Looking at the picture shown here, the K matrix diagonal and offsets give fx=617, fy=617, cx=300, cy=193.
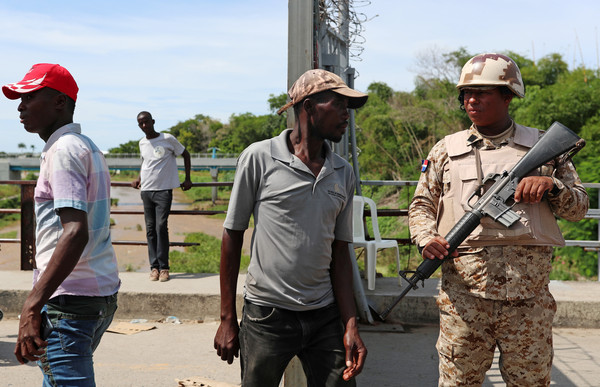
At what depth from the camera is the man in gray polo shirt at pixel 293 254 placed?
96.9 inches

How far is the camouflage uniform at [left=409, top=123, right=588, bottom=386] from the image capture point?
8.83ft

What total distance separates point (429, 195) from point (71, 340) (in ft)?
5.68

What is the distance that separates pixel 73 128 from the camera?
2512mm

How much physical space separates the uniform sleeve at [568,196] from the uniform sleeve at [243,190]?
1319 millimetres

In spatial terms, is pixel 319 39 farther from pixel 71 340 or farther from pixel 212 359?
pixel 71 340

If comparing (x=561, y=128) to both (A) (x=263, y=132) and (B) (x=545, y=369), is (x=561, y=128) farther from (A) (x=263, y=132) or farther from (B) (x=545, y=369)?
(A) (x=263, y=132)

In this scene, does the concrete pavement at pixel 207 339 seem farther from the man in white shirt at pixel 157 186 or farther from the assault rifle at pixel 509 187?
the assault rifle at pixel 509 187

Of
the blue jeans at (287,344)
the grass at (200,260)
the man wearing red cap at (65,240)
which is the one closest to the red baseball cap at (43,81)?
the man wearing red cap at (65,240)

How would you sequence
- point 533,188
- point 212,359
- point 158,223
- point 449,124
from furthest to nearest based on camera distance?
point 449,124 < point 158,223 < point 212,359 < point 533,188

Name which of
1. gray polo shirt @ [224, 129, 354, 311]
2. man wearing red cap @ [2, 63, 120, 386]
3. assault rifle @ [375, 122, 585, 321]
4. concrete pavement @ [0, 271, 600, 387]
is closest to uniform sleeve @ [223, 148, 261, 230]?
gray polo shirt @ [224, 129, 354, 311]

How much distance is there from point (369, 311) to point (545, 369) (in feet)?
10.8

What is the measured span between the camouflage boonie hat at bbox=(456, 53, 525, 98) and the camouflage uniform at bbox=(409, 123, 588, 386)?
0.80 feet

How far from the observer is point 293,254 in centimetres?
246

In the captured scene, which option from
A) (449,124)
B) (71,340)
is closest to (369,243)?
(71,340)
